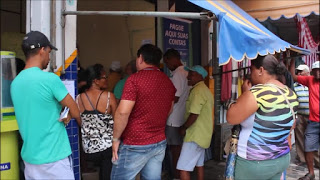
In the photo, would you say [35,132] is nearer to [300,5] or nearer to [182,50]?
[182,50]

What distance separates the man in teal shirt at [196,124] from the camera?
13.3ft

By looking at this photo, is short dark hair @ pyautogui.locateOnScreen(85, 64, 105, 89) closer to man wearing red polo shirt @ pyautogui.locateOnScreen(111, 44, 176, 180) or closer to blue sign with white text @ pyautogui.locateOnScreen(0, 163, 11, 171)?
man wearing red polo shirt @ pyautogui.locateOnScreen(111, 44, 176, 180)

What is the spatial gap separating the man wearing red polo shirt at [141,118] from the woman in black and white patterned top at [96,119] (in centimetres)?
48

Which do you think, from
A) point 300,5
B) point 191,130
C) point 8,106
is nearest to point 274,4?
point 300,5

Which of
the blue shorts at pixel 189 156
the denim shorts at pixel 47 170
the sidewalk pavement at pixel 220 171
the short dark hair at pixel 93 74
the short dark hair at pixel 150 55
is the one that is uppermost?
the short dark hair at pixel 150 55

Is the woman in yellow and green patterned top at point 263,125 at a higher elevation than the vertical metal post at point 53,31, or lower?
lower

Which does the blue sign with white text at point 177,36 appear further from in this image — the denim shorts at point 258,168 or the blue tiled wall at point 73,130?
the denim shorts at point 258,168

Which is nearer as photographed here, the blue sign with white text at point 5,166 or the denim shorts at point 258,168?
the blue sign with white text at point 5,166

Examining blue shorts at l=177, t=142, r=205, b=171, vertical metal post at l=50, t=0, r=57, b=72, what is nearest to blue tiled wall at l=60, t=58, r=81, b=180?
vertical metal post at l=50, t=0, r=57, b=72

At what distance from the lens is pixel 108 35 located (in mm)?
8242

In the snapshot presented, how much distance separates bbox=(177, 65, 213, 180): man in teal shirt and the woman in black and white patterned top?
1.09 m

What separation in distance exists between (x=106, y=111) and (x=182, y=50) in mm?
2977

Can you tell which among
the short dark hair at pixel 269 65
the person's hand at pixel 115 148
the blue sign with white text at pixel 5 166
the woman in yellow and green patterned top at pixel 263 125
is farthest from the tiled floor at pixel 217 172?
the short dark hair at pixel 269 65

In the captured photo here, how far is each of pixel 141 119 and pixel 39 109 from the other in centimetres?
99
